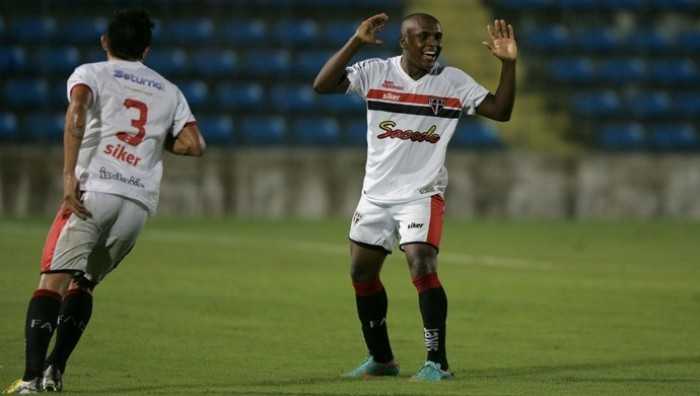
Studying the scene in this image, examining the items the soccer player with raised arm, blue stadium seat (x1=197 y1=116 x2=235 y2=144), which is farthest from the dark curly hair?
blue stadium seat (x1=197 y1=116 x2=235 y2=144)

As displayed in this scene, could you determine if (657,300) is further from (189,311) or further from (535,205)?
(535,205)

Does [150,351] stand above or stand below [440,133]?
below

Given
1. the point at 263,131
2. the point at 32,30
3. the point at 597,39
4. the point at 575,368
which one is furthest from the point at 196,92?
the point at 575,368

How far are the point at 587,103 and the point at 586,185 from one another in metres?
1.91

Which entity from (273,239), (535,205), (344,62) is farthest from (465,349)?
(535,205)

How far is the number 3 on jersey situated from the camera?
716cm

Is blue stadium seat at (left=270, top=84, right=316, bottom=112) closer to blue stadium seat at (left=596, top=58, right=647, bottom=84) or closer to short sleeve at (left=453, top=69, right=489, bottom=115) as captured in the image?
blue stadium seat at (left=596, top=58, right=647, bottom=84)

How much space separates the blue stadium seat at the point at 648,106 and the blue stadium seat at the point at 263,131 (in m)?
6.21

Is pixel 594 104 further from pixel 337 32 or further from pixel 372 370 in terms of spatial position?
pixel 372 370

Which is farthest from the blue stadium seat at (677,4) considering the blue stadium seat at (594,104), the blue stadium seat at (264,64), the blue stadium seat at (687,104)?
the blue stadium seat at (264,64)

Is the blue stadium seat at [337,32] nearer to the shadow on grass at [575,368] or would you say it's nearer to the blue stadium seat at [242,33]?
the blue stadium seat at [242,33]

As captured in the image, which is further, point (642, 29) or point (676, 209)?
point (642, 29)

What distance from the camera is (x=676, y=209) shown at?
24.8 m

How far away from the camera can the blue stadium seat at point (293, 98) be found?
25125mm
